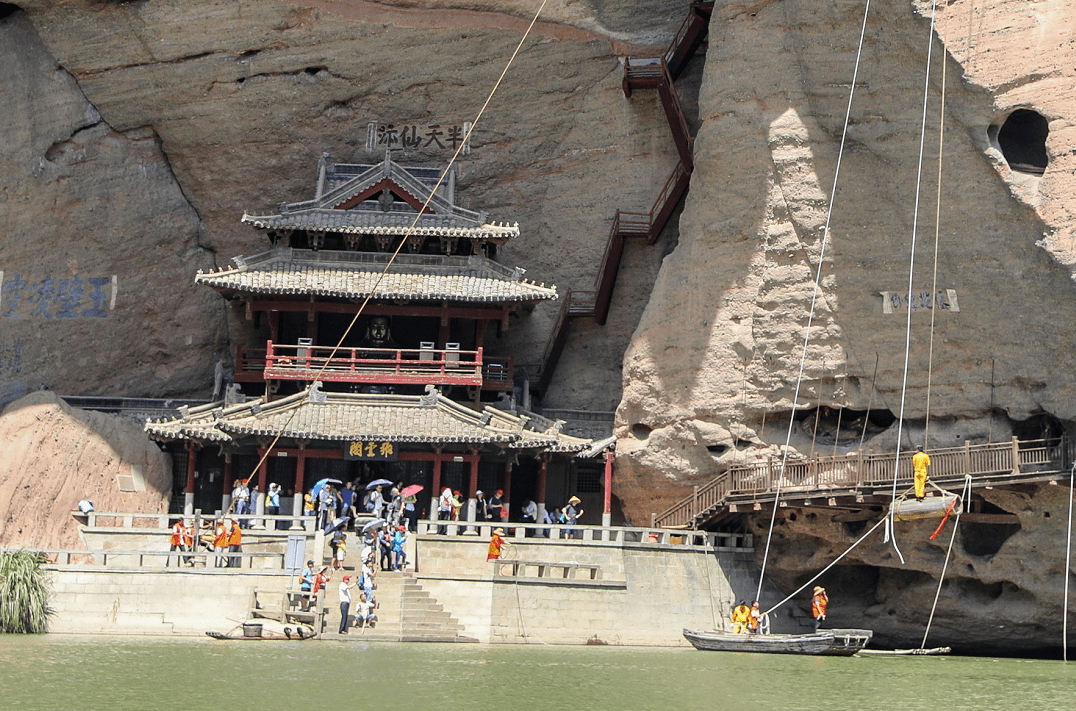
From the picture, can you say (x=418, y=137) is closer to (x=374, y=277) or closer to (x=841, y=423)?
(x=374, y=277)

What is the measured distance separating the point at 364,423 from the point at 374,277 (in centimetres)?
548

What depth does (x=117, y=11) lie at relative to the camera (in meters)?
40.8

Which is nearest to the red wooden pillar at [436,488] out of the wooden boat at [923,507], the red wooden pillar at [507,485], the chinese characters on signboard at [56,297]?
the red wooden pillar at [507,485]

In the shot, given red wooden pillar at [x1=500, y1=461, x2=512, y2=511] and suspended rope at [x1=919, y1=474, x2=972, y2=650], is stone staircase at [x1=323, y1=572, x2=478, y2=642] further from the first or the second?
suspended rope at [x1=919, y1=474, x2=972, y2=650]

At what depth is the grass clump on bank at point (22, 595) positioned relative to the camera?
27453 millimetres

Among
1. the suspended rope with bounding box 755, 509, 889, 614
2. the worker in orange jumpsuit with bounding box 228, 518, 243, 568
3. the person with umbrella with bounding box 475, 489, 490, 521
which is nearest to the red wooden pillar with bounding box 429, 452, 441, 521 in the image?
the person with umbrella with bounding box 475, 489, 490, 521

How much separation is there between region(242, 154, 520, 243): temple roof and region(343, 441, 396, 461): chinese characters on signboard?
7211 mm

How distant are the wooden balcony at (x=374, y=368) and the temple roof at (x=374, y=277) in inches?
62.2

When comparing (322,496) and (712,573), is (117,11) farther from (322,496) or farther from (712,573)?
(712,573)

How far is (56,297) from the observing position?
40.7m

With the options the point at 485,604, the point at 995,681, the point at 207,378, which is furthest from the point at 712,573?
the point at 207,378

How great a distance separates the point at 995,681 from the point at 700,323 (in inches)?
537

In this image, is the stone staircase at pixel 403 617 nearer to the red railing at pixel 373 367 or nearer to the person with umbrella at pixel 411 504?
A: the person with umbrella at pixel 411 504

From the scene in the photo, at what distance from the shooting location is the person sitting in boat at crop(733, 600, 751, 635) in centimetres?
3034
